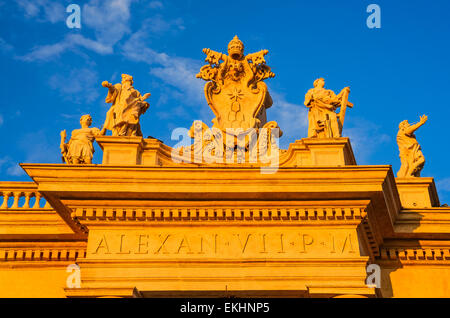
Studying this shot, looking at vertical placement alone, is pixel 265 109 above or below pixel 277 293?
above

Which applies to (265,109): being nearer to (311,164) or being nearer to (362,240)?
(311,164)

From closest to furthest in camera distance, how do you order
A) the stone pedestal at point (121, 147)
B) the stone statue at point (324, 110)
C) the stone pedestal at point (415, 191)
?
1. the stone pedestal at point (121, 147)
2. the stone statue at point (324, 110)
3. the stone pedestal at point (415, 191)

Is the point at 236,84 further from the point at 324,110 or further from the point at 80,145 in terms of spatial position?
the point at 80,145

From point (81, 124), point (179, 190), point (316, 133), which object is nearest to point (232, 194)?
point (179, 190)

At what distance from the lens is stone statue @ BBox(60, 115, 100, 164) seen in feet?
56.5

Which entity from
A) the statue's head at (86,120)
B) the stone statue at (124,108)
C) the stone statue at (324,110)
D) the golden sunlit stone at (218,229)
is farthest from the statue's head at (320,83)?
the statue's head at (86,120)

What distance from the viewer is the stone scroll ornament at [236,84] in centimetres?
1786

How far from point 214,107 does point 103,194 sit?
453cm

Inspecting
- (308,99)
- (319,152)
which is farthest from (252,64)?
(319,152)

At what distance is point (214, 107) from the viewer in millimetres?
17859

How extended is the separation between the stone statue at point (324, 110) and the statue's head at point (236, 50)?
7.21 ft

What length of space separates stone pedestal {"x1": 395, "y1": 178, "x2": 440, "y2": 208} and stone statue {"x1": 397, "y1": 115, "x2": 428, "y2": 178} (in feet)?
1.79

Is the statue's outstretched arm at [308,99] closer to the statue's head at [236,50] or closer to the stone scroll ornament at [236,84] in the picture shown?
the stone scroll ornament at [236,84]

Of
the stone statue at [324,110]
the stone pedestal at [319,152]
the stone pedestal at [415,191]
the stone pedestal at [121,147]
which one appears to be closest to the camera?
the stone pedestal at [121,147]
